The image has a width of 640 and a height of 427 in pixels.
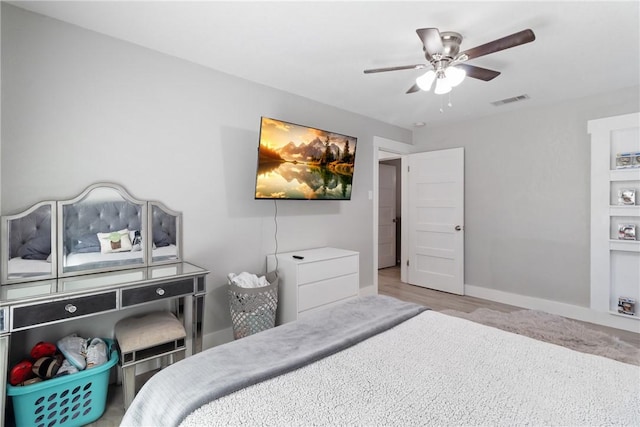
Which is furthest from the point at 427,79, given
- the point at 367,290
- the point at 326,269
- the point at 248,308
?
the point at 367,290

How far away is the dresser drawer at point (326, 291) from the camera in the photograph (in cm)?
292

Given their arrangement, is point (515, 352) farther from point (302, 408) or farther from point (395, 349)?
point (302, 408)

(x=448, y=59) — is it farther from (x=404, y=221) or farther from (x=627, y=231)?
(x=404, y=221)

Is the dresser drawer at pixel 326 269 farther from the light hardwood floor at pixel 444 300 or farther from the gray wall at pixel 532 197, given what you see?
the gray wall at pixel 532 197

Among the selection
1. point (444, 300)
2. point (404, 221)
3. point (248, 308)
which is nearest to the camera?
point (248, 308)

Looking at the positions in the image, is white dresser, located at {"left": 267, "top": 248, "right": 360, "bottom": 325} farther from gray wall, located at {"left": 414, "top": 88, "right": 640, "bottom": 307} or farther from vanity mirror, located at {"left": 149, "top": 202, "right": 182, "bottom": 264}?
gray wall, located at {"left": 414, "top": 88, "right": 640, "bottom": 307}

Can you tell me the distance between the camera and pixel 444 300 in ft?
13.5

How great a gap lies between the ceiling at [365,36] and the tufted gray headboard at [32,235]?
4.16 ft

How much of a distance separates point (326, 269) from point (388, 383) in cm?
200

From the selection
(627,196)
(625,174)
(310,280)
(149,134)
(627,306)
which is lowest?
(627,306)

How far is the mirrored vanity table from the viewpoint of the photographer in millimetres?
1668

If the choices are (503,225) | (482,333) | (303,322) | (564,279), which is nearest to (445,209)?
(503,225)

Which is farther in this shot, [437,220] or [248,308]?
[437,220]

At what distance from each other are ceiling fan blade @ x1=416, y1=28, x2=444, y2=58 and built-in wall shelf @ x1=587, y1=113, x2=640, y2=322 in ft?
8.18
